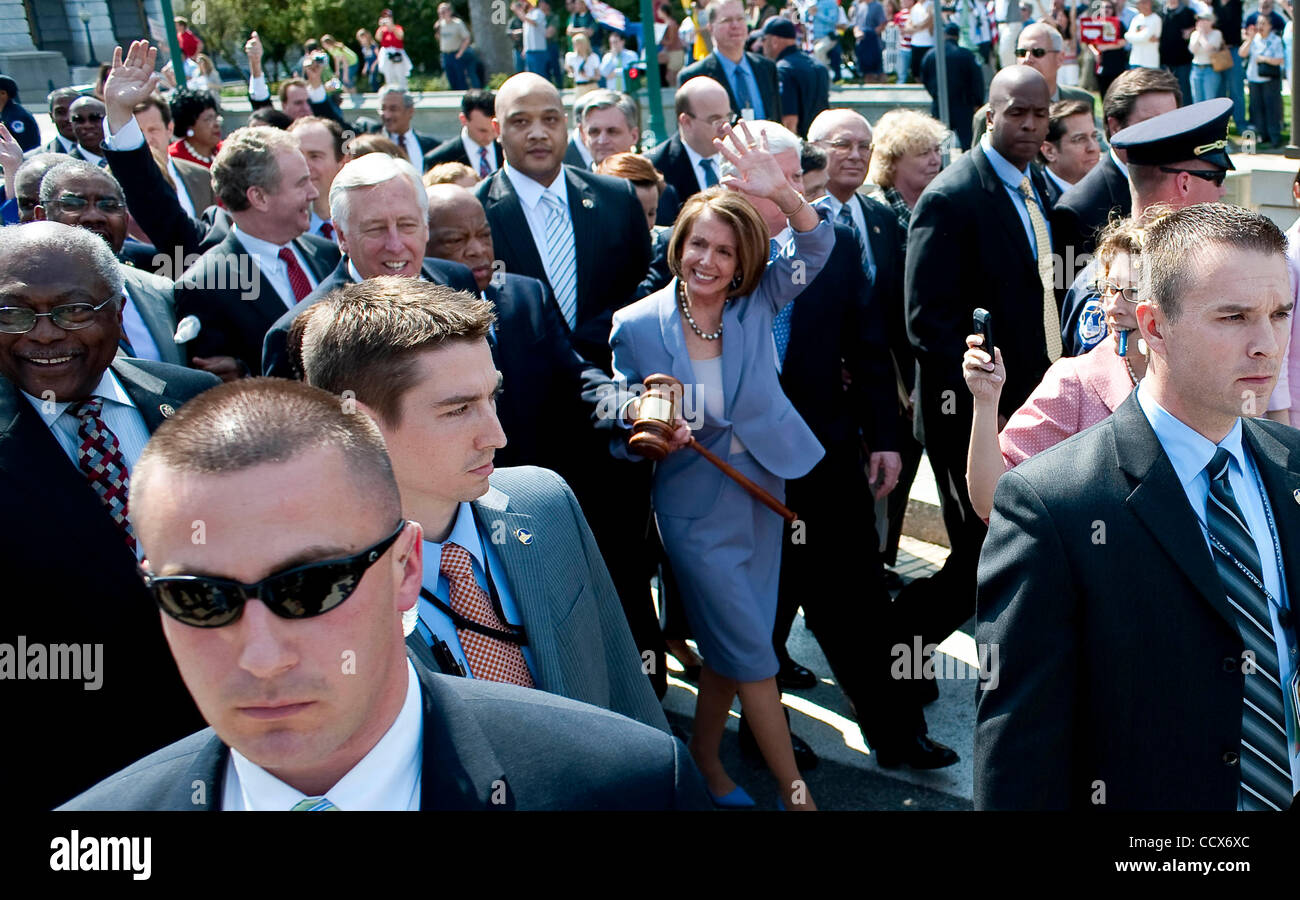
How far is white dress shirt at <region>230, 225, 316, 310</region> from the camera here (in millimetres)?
4930

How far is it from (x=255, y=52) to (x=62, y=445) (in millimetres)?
8690

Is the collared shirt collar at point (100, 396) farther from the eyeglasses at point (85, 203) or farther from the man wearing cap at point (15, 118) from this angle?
the man wearing cap at point (15, 118)

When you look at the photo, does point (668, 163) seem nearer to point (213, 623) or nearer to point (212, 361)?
point (212, 361)

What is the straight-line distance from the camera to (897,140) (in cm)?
648

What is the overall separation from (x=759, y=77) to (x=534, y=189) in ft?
14.2

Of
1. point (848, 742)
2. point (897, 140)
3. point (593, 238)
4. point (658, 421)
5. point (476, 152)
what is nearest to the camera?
point (658, 421)

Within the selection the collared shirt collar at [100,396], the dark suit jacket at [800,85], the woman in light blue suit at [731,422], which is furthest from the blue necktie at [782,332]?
the dark suit jacket at [800,85]

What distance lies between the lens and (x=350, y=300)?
9.24ft

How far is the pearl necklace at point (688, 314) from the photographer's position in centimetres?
443

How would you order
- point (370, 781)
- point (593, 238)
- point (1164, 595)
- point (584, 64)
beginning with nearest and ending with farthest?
point (370, 781) → point (1164, 595) → point (593, 238) → point (584, 64)

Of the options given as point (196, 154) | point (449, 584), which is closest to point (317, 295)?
point (449, 584)

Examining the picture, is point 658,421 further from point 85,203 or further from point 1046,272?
point 85,203

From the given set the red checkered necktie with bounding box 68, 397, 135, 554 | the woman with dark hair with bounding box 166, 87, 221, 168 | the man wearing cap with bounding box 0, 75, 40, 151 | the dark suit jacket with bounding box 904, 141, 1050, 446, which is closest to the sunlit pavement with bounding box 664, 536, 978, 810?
the dark suit jacket with bounding box 904, 141, 1050, 446
